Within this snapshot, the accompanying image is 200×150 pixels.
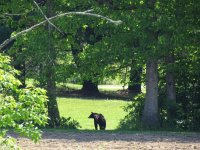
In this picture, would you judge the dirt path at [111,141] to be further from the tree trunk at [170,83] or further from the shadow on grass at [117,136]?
the tree trunk at [170,83]

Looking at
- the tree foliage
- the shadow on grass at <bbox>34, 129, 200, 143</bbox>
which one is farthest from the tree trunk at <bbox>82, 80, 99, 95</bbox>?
the tree foliage

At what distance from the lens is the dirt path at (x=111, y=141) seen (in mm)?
14727

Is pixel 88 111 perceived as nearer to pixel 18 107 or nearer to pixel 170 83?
pixel 170 83

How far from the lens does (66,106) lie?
34.7 m

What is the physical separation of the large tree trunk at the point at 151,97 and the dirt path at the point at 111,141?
2908 millimetres

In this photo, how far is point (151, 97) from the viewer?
21469mm

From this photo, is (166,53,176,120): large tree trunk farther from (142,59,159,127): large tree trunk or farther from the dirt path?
the dirt path

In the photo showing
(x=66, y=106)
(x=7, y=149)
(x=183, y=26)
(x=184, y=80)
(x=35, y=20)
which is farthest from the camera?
(x=66, y=106)

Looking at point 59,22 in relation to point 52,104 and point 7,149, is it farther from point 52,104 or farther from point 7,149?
point 7,149

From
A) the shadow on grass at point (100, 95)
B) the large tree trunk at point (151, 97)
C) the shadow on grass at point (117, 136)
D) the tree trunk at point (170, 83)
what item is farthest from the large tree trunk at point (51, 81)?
the shadow on grass at point (100, 95)

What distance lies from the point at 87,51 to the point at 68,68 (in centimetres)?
89

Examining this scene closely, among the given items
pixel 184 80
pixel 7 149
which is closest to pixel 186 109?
pixel 184 80

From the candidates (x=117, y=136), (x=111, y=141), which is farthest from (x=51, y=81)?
(x=111, y=141)

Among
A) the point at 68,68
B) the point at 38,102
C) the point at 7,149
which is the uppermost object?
the point at 68,68
